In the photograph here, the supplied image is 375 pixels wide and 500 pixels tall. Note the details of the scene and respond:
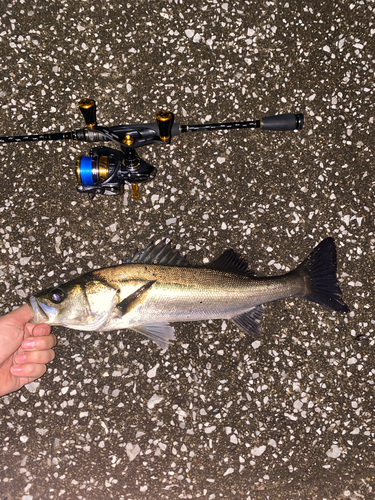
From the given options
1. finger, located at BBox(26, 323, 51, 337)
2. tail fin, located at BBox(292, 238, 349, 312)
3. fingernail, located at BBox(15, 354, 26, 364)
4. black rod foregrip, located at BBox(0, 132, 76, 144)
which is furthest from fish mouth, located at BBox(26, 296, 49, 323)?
tail fin, located at BBox(292, 238, 349, 312)

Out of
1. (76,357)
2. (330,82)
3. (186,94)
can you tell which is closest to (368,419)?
(76,357)

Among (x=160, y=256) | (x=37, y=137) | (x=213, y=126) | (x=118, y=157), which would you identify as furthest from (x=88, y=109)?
(x=160, y=256)

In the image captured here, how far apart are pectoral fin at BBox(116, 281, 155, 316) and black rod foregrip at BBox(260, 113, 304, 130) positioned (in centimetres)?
163

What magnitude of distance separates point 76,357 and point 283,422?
1.89 m

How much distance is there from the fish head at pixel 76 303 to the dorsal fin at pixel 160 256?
336mm

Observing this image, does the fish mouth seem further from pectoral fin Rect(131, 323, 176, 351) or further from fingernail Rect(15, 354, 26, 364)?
pectoral fin Rect(131, 323, 176, 351)

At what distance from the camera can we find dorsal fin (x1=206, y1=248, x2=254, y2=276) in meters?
2.90

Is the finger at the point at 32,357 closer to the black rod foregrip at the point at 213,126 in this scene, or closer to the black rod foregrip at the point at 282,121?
the black rod foregrip at the point at 213,126

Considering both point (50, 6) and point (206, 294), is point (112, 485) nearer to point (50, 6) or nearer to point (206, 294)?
point (206, 294)

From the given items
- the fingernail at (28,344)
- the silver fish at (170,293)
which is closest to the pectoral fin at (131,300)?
the silver fish at (170,293)

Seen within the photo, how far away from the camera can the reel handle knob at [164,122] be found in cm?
243

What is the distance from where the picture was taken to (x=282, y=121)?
301 centimetres

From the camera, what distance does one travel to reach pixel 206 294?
2.78 meters

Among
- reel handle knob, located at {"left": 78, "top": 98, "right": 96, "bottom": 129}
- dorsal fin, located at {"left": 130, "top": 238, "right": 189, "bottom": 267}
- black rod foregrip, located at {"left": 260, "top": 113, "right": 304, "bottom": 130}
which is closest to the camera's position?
reel handle knob, located at {"left": 78, "top": 98, "right": 96, "bottom": 129}
